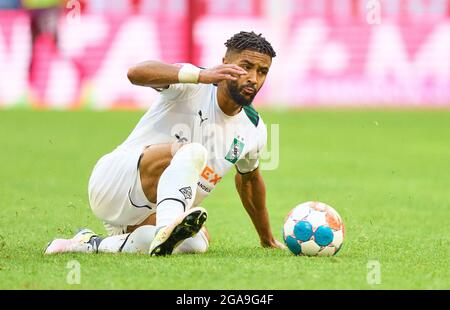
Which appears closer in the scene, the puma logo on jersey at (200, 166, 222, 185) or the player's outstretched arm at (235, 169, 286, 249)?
the puma logo on jersey at (200, 166, 222, 185)

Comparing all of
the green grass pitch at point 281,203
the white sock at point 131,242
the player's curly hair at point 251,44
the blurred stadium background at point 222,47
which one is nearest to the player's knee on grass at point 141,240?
the white sock at point 131,242

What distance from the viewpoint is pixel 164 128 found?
6.95 metres

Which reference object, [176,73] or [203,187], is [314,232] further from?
[176,73]

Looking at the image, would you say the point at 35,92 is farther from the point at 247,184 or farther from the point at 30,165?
the point at 247,184

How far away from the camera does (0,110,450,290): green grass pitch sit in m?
5.89

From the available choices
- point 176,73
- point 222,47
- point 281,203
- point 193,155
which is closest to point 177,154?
point 193,155

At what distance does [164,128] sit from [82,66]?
15001mm

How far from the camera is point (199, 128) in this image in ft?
22.7

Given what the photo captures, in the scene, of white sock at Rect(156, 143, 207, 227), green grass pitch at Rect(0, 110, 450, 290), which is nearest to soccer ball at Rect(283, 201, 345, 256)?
green grass pitch at Rect(0, 110, 450, 290)

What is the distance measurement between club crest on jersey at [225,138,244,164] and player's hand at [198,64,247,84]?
2.68ft

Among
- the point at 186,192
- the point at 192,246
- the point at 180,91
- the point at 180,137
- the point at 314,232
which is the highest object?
the point at 180,91

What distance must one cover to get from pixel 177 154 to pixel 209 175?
0.58 m

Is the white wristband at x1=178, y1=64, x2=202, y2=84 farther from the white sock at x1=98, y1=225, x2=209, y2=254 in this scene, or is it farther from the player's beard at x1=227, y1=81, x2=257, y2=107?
the white sock at x1=98, y1=225, x2=209, y2=254

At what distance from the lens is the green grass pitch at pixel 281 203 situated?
5.89m
